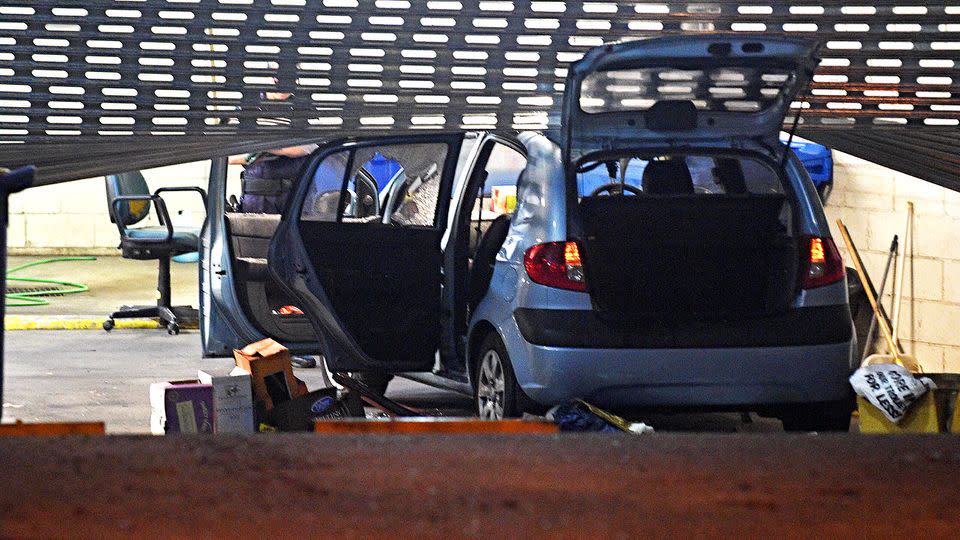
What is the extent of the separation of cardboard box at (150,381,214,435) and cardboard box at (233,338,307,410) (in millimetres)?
318

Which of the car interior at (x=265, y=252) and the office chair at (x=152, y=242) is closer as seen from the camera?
the car interior at (x=265, y=252)

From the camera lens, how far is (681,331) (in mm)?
6031

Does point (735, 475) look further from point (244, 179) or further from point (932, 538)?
point (244, 179)

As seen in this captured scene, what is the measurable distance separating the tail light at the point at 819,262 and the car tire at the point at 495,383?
1268 millimetres

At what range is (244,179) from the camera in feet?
28.8

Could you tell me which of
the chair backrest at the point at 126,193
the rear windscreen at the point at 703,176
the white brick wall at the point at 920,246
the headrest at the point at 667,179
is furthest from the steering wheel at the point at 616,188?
the chair backrest at the point at 126,193

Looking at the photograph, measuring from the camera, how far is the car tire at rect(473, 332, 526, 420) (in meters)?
6.16

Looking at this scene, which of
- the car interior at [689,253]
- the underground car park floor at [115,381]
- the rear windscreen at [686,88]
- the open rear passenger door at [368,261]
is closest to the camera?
the rear windscreen at [686,88]

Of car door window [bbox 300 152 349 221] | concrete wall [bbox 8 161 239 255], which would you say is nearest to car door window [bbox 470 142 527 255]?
car door window [bbox 300 152 349 221]

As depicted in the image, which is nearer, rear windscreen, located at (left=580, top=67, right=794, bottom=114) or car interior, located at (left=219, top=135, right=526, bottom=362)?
rear windscreen, located at (left=580, top=67, right=794, bottom=114)

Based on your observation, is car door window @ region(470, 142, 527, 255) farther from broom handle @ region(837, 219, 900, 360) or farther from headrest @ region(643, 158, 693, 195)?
broom handle @ region(837, 219, 900, 360)

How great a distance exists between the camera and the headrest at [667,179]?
635cm

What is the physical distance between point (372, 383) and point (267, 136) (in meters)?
2.43

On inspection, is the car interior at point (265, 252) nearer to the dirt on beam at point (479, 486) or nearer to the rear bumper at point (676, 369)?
the rear bumper at point (676, 369)
